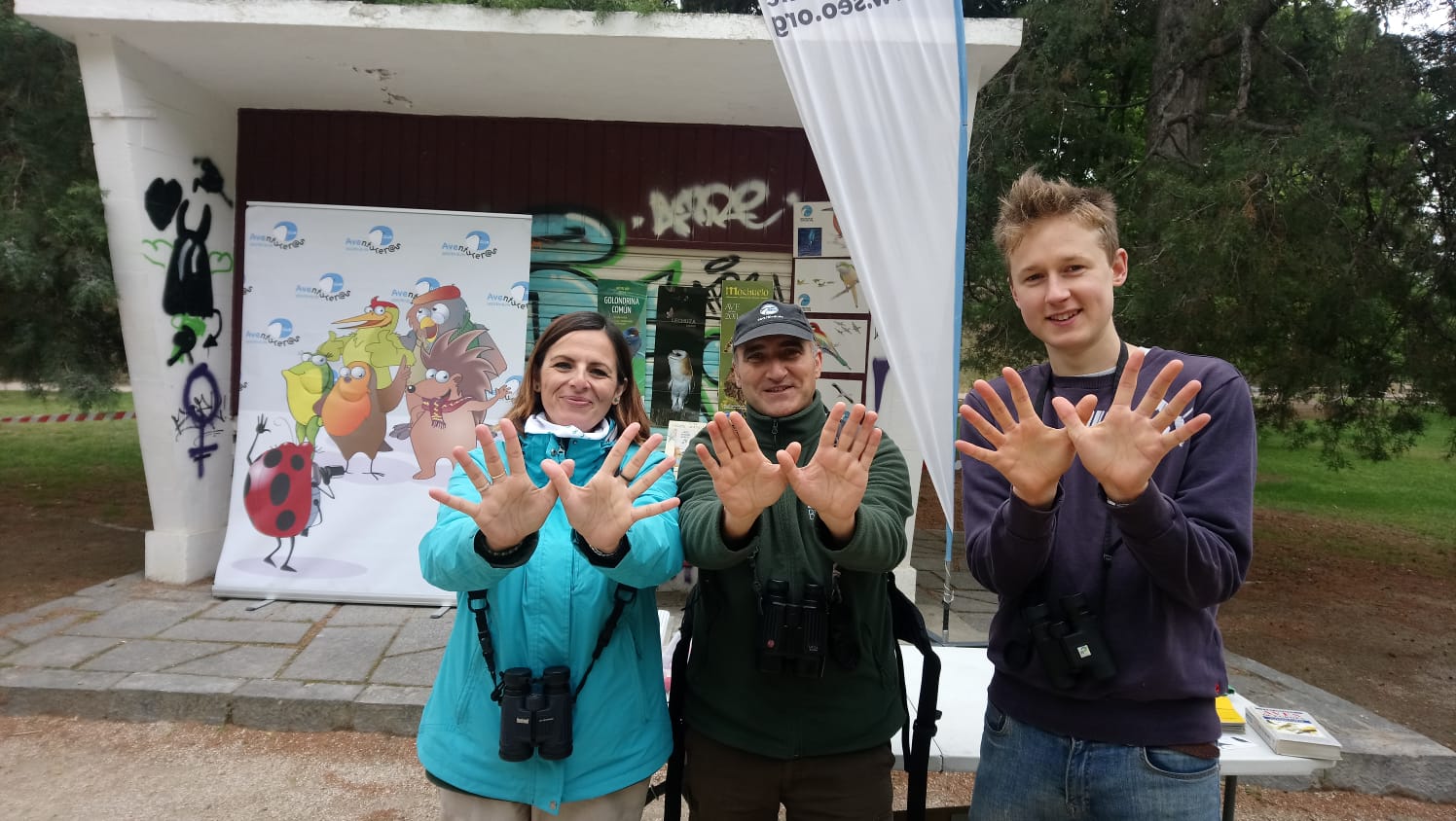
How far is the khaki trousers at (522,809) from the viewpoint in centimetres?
181

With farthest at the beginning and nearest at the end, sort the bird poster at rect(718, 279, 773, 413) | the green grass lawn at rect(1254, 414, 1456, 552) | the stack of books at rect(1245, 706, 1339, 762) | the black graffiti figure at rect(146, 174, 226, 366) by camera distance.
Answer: the green grass lawn at rect(1254, 414, 1456, 552)
the bird poster at rect(718, 279, 773, 413)
the black graffiti figure at rect(146, 174, 226, 366)
the stack of books at rect(1245, 706, 1339, 762)

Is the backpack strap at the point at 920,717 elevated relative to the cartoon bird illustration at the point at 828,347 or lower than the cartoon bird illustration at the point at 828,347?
lower

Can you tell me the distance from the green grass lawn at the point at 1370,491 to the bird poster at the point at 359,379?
861 centimetres

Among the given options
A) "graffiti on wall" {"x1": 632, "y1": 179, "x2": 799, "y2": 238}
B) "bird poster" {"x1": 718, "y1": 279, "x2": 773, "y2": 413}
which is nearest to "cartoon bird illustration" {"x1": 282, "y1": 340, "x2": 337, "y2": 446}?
"graffiti on wall" {"x1": 632, "y1": 179, "x2": 799, "y2": 238}

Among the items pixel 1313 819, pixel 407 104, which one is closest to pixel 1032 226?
pixel 1313 819

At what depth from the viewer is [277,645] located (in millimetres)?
4453

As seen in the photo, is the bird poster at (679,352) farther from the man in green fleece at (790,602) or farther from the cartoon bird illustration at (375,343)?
the man in green fleece at (790,602)

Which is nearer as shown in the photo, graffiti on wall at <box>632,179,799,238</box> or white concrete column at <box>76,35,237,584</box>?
white concrete column at <box>76,35,237,584</box>

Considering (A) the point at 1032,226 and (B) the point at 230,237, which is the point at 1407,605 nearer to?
(A) the point at 1032,226

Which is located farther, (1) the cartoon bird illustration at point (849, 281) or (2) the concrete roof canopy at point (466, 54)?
(1) the cartoon bird illustration at point (849, 281)

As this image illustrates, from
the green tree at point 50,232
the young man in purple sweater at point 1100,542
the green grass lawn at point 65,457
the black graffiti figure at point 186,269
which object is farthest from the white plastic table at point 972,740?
the green grass lawn at point 65,457

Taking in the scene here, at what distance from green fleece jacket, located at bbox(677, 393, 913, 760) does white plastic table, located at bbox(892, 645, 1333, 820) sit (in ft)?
1.22

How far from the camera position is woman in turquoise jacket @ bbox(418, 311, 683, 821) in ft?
5.53

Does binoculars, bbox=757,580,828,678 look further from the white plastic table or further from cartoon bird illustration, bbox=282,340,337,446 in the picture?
cartoon bird illustration, bbox=282,340,337,446
